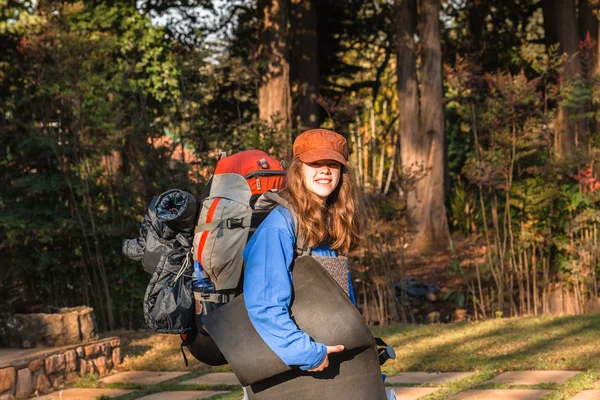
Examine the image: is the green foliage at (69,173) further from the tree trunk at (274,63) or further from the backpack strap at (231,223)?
the backpack strap at (231,223)

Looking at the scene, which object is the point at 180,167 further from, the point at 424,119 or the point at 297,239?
the point at 297,239

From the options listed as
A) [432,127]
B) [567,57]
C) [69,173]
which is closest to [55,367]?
[69,173]

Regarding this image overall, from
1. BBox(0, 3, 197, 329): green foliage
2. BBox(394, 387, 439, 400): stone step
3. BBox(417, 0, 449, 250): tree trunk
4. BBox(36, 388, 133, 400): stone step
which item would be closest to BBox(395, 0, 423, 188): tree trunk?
BBox(417, 0, 449, 250): tree trunk

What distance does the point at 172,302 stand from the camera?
11.1 ft

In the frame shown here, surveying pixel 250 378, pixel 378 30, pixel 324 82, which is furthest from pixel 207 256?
pixel 378 30

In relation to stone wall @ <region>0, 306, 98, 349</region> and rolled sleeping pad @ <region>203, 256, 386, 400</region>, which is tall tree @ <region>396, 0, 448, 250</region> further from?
rolled sleeping pad @ <region>203, 256, 386, 400</region>

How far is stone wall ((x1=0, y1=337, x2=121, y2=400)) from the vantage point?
6949mm

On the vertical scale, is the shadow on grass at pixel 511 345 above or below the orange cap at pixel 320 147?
below

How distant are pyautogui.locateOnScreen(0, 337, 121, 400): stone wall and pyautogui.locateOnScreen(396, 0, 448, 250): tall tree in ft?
27.5

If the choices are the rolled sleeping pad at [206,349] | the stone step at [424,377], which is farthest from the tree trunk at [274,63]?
the rolled sleeping pad at [206,349]

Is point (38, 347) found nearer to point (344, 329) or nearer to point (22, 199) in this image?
point (22, 199)

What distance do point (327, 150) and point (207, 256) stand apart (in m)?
0.57

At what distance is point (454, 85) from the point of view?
11.3 m

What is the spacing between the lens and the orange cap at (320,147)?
10.5 feet
